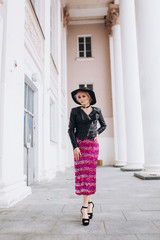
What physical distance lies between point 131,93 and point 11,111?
7206 mm

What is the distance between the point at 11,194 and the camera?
383cm

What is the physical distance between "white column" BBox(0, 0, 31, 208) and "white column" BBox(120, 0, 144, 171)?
20.3ft

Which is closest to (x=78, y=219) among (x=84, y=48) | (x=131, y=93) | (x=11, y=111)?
(x=11, y=111)

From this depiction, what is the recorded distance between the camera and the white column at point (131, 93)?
32.4ft

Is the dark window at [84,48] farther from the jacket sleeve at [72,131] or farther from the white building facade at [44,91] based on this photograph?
the jacket sleeve at [72,131]

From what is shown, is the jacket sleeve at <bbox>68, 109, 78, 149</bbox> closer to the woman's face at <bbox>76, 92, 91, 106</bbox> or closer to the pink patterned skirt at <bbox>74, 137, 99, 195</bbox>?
the pink patterned skirt at <bbox>74, 137, 99, 195</bbox>

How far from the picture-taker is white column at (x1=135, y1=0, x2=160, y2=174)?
6.66m

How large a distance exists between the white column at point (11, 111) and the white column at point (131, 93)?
20.3ft

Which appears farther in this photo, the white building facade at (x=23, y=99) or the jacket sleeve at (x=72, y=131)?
the white building facade at (x=23, y=99)

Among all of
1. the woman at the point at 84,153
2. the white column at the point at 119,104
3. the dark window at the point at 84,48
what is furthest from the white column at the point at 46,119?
the dark window at the point at 84,48

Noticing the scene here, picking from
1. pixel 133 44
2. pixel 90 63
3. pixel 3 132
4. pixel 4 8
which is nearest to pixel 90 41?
pixel 90 63

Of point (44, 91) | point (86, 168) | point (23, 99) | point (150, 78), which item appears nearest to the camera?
point (86, 168)

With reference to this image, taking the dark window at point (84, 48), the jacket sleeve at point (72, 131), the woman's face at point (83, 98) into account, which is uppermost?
the dark window at point (84, 48)

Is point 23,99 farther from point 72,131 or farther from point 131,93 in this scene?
point 131,93
